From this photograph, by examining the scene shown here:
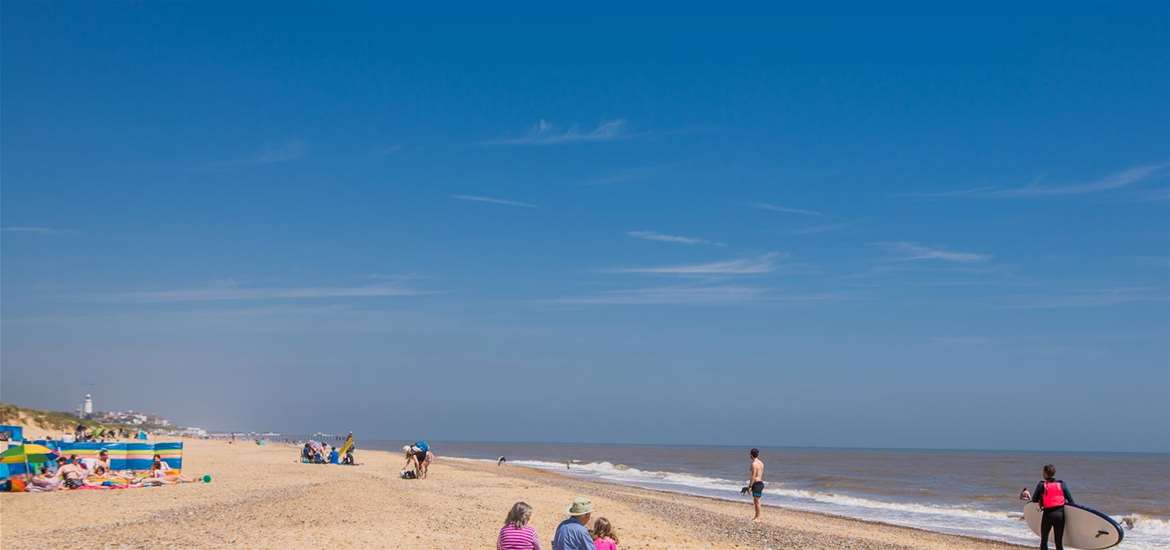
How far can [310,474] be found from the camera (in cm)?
2923

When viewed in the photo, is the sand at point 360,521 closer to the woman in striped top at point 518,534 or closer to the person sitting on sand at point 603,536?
the woman in striped top at point 518,534

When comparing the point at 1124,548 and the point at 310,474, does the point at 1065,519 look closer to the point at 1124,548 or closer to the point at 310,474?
the point at 1124,548

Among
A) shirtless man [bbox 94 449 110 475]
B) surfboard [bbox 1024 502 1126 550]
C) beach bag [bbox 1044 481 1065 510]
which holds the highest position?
beach bag [bbox 1044 481 1065 510]

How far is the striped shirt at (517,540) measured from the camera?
8320mm

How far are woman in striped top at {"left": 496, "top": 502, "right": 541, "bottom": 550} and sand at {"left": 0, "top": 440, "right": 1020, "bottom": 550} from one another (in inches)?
182

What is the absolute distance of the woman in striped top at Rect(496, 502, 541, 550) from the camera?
833 centimetres

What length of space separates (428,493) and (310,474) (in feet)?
29.5

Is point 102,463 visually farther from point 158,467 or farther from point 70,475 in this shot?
point 158,467

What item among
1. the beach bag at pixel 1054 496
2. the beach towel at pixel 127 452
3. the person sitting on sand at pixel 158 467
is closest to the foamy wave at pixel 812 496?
the beach bag at pixel 1054 496

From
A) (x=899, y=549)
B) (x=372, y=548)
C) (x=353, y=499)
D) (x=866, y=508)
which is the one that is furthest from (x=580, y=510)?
(x=866, y=508)

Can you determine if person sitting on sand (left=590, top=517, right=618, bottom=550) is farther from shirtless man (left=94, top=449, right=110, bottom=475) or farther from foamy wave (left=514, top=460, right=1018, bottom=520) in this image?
foamy wave (left=514, top=460, right=1018, bottom=520)

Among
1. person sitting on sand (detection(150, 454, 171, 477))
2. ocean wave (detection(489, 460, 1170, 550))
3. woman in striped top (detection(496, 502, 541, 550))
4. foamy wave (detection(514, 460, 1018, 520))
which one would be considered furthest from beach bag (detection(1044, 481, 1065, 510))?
person sitting on sand (detection(150, 454, 171, 477))

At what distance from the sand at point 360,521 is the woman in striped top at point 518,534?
4621mm

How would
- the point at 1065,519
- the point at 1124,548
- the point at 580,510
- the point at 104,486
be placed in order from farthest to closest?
the point at 104,486
the point at 1124,548
the point at 1065,519
the point at 580,510
